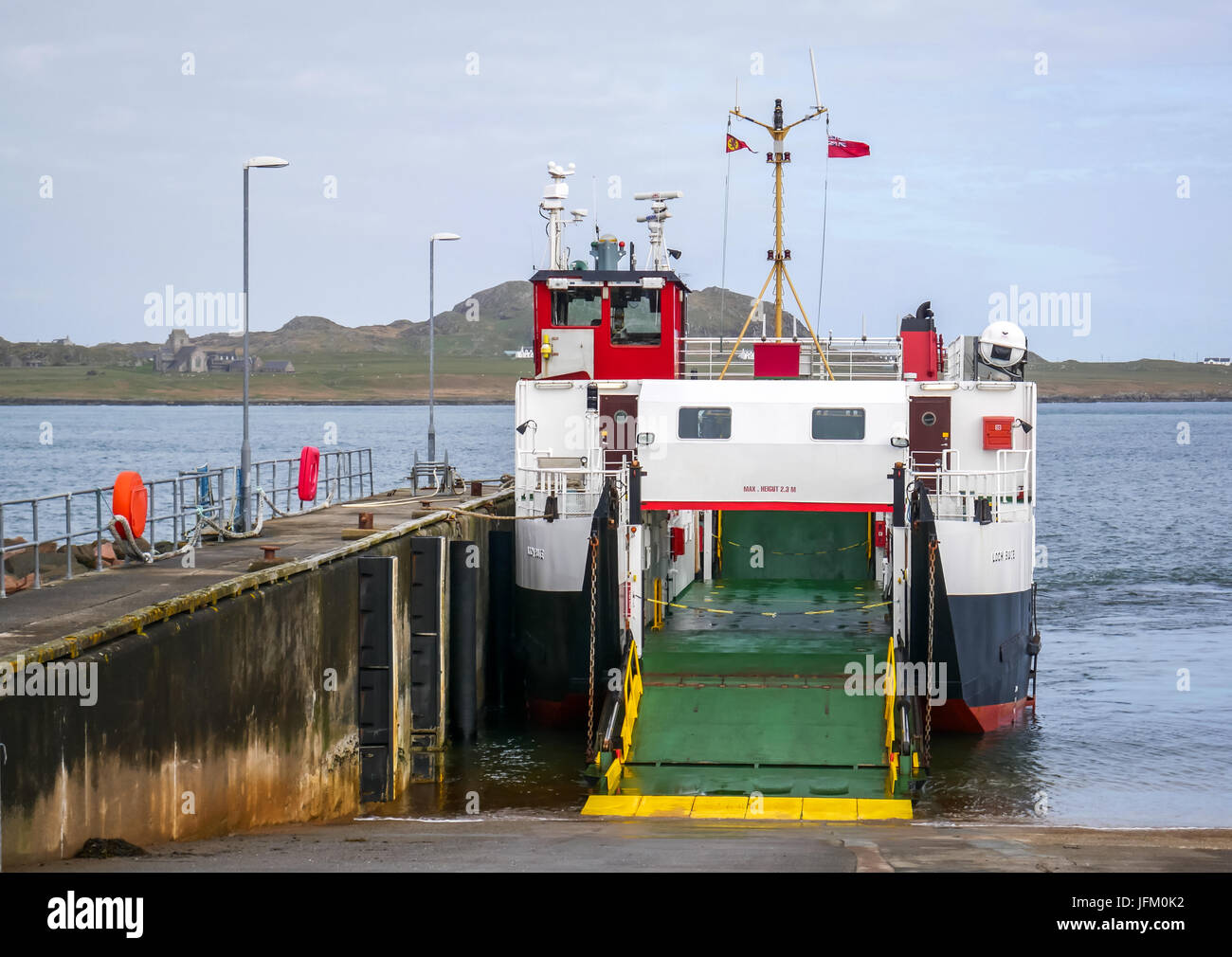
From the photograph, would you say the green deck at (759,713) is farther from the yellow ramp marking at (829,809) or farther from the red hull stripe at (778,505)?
the red hull stripe at (778,505)

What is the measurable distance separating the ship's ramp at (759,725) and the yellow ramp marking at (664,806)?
0.02 meters

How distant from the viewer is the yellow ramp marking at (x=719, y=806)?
14773 mm

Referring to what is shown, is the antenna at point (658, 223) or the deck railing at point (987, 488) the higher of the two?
the antenna at point (658, 223)

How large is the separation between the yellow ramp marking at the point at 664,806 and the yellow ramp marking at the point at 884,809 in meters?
1.94

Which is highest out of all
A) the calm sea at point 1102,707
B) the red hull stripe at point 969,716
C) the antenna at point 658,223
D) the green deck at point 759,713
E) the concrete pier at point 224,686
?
the antenna at point 658,223

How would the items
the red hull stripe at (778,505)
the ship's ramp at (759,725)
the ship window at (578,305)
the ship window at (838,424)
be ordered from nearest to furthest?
1. the ship's ramp at (759,725)
2. the red hull stripe at (778,505)
3. the ship window at (838,424)
4. the ship window at (578,305)

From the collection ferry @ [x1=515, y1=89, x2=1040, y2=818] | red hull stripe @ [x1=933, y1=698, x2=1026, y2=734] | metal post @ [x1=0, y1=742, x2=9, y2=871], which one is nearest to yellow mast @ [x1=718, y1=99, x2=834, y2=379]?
ferry @ [x1=515, y1=89, x2=1040, y2=818]

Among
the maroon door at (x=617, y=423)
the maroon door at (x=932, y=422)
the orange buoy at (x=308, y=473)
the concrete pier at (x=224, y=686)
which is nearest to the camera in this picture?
the concrete pier at (x=224, y=686)

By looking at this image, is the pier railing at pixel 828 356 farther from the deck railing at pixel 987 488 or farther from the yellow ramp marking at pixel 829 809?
the yellow ramp marking at pixel 829 809

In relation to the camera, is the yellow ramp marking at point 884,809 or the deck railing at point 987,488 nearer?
the yellow ramp marking at point 884,809

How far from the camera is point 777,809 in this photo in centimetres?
1480

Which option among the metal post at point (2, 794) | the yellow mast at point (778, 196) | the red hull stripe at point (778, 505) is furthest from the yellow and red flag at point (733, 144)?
the metal post at point (2, 794)

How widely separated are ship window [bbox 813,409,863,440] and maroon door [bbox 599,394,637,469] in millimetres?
3596

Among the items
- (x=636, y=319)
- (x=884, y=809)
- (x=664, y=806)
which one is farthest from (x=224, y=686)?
(x=636, y=319)
